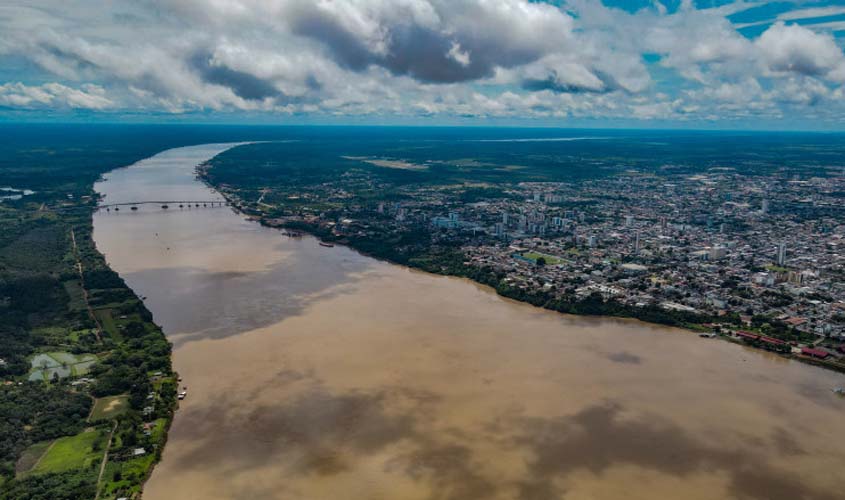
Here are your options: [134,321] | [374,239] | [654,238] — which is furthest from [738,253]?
[134,321]


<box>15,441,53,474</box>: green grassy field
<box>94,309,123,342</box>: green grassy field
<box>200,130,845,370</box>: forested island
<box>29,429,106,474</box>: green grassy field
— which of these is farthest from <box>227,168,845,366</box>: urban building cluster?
<box>15,441,53,474</box>: green grassy field

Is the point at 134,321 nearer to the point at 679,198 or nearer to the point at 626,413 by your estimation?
the point at 626,413

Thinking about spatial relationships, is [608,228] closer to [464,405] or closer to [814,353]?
[814,353]

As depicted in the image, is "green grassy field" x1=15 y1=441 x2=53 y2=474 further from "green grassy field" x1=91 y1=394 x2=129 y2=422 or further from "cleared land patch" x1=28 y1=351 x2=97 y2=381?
"cleared land patch" x1=28 y1=351 x2=97 y2=381

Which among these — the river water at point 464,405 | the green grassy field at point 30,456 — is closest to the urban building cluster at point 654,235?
the river water at point 464,405

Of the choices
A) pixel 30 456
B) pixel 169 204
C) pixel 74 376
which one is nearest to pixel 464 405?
pixel 30 456
